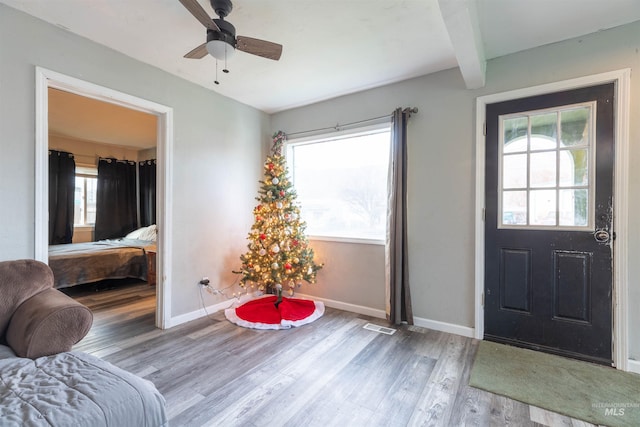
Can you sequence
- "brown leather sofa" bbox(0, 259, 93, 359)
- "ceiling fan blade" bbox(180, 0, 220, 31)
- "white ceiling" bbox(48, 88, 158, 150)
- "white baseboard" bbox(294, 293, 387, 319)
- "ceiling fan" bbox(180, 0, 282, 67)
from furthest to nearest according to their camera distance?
"white ceiling" bbox(48, 88, 158, 150) → "white baseboard" bbox(294, 293, 387, 319) → "ceiling fan" bbox(180, 0, 282, 67) → "ceiling fan blade" bbox(180, 0, 220, 31) → "brown leather sofa" bbox(0, 259, 93, 359)

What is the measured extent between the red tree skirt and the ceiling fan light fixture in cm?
242

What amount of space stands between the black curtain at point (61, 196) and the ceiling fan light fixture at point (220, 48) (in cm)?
518

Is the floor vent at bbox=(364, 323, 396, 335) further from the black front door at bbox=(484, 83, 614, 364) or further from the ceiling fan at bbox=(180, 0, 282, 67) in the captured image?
the ceiling fan at bbox=(180, 0, 282, 67)

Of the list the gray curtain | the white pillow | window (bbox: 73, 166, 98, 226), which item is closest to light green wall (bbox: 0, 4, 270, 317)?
the gray curtain

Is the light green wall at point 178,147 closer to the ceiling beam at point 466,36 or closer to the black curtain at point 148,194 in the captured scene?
the ceiling beam at point 466,36

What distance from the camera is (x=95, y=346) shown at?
2545 millimetres

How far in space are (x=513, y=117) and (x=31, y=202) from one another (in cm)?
386

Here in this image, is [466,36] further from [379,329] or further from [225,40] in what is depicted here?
[379,329]

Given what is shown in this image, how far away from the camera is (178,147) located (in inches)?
119

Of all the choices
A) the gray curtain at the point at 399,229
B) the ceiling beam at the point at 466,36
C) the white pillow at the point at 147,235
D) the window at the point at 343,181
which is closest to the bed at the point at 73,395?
the gray curtain at the point at 399,229

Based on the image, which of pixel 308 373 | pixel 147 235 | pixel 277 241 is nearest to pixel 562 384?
pixel 308 373

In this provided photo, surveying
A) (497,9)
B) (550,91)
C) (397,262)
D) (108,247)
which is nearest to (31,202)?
(108,247)

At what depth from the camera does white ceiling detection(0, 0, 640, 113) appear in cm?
196

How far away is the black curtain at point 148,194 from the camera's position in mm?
6121
